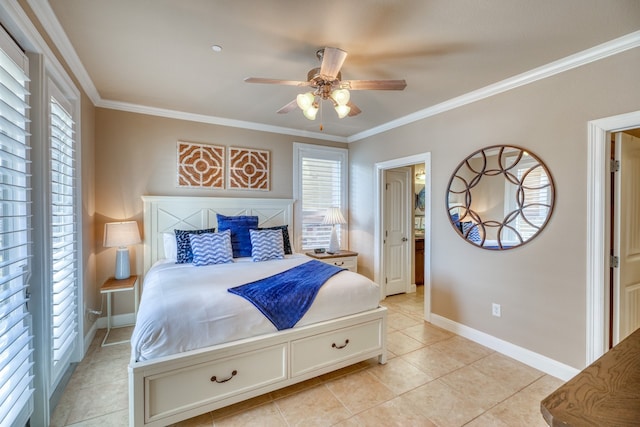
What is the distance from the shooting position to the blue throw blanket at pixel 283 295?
210cm

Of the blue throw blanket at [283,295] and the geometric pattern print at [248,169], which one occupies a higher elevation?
the geometric pattern print at [248,169]

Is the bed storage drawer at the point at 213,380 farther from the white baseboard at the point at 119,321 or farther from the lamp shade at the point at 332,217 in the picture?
the lamp shade at the point at 332,217

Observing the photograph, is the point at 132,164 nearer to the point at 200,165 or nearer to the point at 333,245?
the point at 200,165

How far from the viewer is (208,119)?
12.8 ft

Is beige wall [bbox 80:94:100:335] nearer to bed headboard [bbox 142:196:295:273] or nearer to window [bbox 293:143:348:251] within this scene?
bed headboard [bbox 142:196:295:273]

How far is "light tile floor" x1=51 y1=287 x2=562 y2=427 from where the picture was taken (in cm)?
193

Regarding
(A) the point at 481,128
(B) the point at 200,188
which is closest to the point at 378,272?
(A) the point at 481,128

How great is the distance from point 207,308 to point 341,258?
262 centimetres

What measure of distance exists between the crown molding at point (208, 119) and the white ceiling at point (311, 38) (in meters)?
0.35

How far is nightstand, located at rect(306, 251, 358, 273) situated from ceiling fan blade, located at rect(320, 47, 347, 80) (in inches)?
106

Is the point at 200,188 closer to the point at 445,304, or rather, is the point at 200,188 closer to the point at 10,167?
the point at 10,167

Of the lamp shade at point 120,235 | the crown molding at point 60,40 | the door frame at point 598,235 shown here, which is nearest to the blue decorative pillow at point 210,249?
the lamp shade at point 120,235

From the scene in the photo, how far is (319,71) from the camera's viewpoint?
6.98 ft

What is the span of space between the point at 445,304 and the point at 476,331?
0.42 metres
